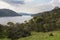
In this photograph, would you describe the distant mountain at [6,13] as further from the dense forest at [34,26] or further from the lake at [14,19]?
the dense forest at [34,26]

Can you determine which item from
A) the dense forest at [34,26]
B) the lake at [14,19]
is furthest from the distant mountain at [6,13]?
the dense forest at [34,26]

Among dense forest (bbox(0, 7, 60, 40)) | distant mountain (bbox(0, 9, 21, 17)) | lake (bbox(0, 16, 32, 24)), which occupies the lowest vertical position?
dense forest (bbox(0, 7, 60, 40))

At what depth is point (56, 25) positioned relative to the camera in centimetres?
2534

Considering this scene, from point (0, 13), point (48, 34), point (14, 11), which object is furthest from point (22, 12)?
point (48, 34)

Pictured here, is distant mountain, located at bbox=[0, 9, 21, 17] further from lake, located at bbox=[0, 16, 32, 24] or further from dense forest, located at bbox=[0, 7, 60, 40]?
dense forest, located at bbox=[0, 7, 60, 40]

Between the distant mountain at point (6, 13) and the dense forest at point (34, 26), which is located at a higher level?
the distant mountain at point (6, 13)

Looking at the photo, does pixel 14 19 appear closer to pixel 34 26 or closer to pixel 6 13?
pixel 6 13

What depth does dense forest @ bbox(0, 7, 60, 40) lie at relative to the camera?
2192 cm

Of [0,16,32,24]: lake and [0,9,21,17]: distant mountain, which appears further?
[0,9,21,17]: distant mountain

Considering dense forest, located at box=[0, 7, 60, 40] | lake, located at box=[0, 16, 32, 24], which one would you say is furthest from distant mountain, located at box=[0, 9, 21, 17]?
dense forest, located at box=[0, 7, 60, 40]

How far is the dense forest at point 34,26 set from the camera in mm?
21922

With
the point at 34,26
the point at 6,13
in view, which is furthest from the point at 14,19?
the point at 34,26

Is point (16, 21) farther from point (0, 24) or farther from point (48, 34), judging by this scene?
point (48, 34)

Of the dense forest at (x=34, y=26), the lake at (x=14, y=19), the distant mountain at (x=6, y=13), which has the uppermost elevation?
the distant mountain at (x=6, y=13)
